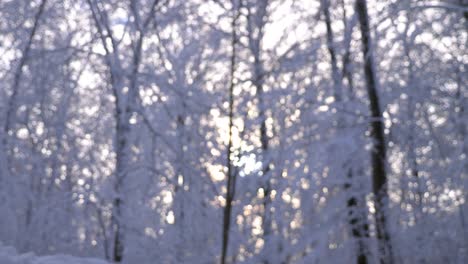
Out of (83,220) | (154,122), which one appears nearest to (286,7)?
(154,122)

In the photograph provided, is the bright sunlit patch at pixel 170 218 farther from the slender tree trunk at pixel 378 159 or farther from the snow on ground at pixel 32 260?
the snow on ground at pixel 32 260

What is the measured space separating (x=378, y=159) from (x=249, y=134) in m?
3.90

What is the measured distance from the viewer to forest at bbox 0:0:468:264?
6.29 meters

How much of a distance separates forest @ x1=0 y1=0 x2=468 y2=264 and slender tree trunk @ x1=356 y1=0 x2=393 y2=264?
0.07 feet

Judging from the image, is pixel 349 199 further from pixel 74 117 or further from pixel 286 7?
pixel 74 117

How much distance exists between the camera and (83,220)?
918 centimetres

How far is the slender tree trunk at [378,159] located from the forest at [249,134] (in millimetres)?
23

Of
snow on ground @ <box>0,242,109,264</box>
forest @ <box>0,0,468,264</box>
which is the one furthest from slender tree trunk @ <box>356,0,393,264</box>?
snow on ground @ <box>0,242,109,264</box>

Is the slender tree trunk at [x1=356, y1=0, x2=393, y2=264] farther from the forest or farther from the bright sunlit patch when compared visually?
the bright sunlit patch

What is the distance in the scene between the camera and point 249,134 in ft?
33.4

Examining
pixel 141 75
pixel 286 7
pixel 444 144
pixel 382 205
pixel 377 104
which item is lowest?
pixel 382 205

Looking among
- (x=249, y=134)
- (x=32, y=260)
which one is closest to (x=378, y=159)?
(x=249, y=134)

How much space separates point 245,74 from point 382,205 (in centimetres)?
570

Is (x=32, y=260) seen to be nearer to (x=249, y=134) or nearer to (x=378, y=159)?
(x=378, y=159)
